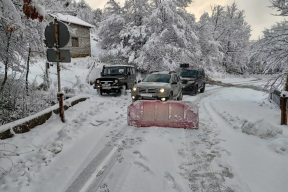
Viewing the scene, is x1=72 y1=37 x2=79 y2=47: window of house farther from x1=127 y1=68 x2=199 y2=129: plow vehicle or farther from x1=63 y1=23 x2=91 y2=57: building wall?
x1=127 y1=68 x2=199 y2=129: plow vehicle

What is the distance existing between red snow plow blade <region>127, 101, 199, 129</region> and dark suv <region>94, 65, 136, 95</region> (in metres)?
6.18

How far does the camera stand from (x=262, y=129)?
528cm

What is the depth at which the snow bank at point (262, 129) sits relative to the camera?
5.16 metres

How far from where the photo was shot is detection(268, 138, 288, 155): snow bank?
4329 millimetres

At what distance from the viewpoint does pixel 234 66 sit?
41.8 metres

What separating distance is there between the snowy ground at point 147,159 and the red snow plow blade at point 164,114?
26cm

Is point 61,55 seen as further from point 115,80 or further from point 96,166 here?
point 115,80

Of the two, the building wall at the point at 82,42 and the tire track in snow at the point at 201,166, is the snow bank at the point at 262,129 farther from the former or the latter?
the building wall at the point at 82,42

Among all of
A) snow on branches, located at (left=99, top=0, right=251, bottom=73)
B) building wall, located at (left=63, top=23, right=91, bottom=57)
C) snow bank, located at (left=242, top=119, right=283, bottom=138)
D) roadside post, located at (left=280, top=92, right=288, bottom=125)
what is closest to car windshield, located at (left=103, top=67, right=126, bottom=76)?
snow on branches, located at (left=99, top=0, right=251, bottom=73)

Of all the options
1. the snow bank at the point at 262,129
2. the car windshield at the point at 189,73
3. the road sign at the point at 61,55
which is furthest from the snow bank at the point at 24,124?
the car windshield at the point at 189,73

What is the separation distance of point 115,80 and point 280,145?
9414 mm

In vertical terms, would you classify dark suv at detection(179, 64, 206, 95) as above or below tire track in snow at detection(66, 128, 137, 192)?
above

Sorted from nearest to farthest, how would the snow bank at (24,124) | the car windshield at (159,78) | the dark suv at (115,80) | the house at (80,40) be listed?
the snow bank at (24,124) → the car windshield at (159,78) → the dark suv at (115,80) → the house at (80,40)

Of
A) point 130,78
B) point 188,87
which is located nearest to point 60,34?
point 130,78
